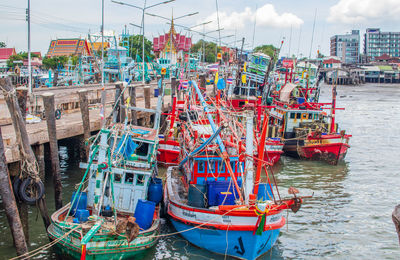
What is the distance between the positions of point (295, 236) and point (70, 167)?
1401 cm

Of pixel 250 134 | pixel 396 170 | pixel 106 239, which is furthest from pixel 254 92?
pixel 106 239

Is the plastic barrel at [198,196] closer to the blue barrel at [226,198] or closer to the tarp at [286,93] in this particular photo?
the blue barrel at [226,198]

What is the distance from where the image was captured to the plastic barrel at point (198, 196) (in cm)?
1425

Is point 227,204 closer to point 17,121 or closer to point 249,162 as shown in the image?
point 249,162

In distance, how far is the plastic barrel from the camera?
14.2 meters

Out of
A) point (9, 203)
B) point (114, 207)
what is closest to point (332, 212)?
point (114, 207)

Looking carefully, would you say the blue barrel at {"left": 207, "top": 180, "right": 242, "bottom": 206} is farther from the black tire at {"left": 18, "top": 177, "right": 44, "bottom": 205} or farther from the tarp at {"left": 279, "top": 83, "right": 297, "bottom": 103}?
the tarp at {"left": 279, "top": 83, "right": 297, "bottom": 103}

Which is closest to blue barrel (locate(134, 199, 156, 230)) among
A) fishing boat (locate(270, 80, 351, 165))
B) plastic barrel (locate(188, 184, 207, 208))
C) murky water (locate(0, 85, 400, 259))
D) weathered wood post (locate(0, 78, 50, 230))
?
murky water (locate(0, 85, 400, 259))

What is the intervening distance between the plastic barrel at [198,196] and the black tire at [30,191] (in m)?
4.72

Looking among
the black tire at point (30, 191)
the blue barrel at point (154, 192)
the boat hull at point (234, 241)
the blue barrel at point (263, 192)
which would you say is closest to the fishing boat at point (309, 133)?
the blue barrel at point (263, 192)

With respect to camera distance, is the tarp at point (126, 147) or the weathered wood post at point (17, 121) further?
the tarp at point (126, 147)

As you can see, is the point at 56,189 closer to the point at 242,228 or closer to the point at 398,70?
the point at 242,228

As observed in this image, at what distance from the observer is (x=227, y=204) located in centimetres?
1392

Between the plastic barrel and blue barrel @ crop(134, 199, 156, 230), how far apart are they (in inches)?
59.7
